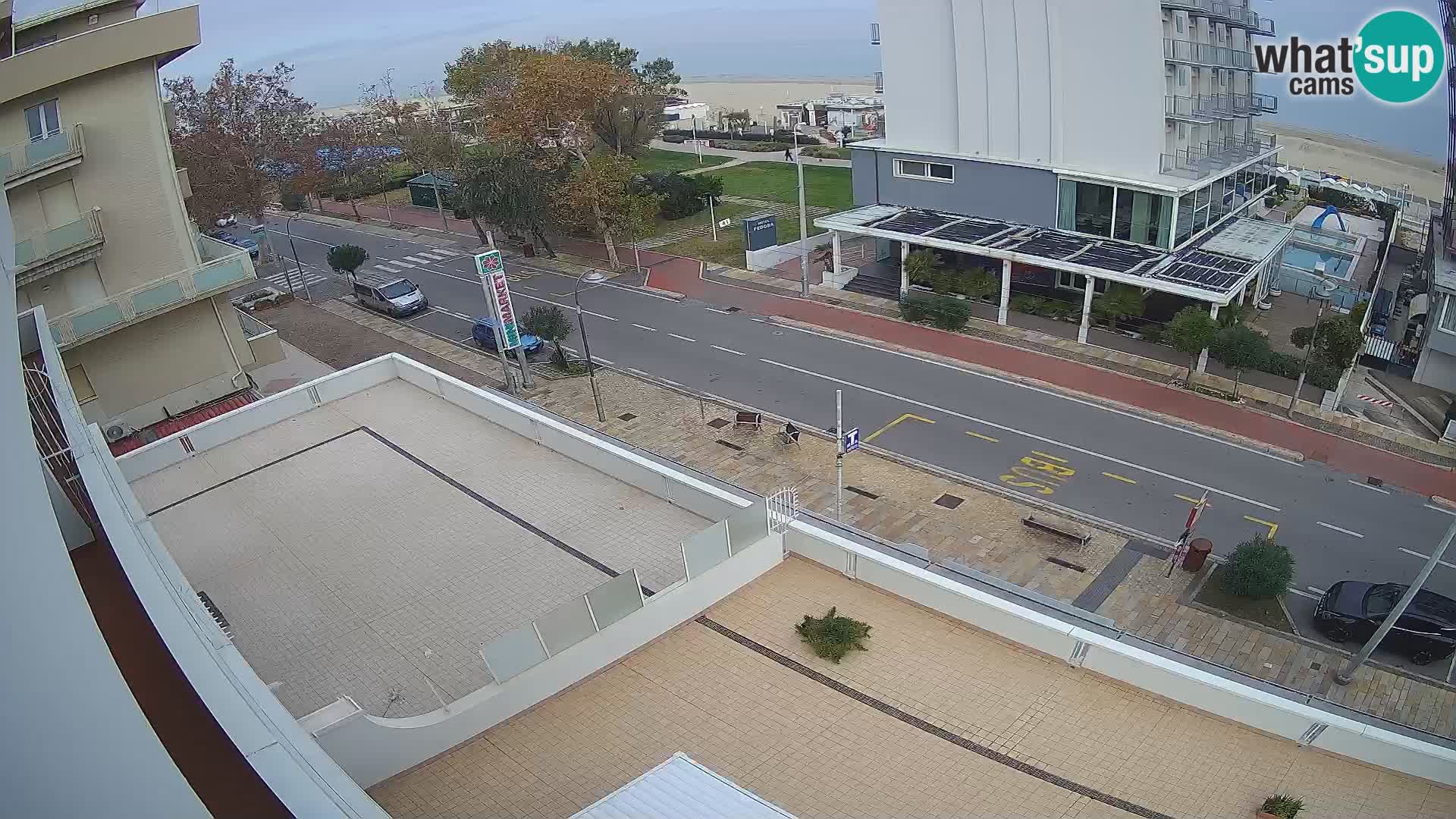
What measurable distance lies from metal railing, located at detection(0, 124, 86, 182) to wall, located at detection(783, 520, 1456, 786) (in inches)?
804

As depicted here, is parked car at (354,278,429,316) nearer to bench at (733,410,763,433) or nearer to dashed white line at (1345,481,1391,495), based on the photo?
bench at (733,410,763,433)

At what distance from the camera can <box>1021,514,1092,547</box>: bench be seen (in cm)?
1908

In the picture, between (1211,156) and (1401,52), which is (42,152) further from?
(1401,52)

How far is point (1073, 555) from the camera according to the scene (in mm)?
19016

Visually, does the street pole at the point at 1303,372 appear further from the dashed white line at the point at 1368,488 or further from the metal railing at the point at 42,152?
the metal railing at the point at 42,152

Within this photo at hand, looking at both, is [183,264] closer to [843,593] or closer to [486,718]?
[486,718]

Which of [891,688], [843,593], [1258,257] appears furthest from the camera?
[1258,257]


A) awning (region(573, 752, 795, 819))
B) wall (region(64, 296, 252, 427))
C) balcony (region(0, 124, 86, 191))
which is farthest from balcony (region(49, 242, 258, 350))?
awning (region(573, 752, 795, 819))

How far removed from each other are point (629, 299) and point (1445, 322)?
28284 mm

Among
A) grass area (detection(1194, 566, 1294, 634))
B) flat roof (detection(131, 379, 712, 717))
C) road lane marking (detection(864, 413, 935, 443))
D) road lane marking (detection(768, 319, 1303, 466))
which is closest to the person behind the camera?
flat roof (detection(131, 379, 712, 717))

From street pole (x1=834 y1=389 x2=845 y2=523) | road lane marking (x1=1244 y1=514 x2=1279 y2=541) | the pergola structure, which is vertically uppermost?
the pergola structure

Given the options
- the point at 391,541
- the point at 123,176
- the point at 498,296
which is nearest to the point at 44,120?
the point at 123,176

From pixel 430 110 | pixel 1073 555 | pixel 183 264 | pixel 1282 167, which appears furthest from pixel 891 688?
pixel 430 110

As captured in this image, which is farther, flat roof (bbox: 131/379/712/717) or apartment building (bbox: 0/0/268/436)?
apartment building (bbox: 0/0/268/436)
